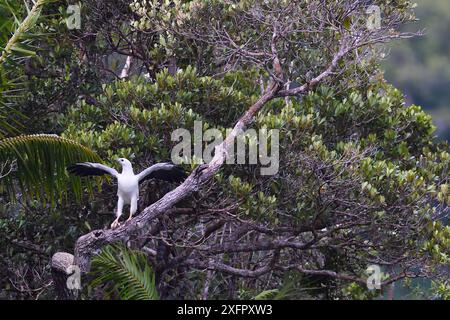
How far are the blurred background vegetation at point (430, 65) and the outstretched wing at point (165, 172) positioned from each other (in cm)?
2359

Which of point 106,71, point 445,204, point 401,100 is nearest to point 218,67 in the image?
point 106,71

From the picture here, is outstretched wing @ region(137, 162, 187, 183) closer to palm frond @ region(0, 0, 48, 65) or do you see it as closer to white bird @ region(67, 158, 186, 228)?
white bird @ region(67, 158, 186, 228)

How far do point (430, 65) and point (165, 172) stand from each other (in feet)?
93.5

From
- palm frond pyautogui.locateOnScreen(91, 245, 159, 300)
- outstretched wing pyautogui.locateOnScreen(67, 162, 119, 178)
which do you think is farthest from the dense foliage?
palm frond pyautogui.locateOnScreen(91, 245, 159, 300)

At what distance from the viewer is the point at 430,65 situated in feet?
118

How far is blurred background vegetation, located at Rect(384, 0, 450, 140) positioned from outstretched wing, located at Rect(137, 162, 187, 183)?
23.6 metres

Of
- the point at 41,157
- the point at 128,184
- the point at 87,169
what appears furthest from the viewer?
the point at 128,184

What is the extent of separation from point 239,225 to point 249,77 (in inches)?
91.7

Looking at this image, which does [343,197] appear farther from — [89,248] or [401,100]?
[89,248]

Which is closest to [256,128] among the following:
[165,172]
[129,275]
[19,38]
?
[165,172]

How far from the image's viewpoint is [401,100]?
1185cm

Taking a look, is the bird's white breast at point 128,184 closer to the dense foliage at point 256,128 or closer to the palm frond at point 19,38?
the dense foliage at point 256,128

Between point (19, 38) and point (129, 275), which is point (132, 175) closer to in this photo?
point (19, 38)
